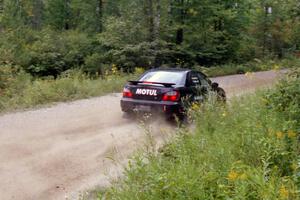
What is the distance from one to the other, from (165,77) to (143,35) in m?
13.2

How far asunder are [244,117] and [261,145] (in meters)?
1.55

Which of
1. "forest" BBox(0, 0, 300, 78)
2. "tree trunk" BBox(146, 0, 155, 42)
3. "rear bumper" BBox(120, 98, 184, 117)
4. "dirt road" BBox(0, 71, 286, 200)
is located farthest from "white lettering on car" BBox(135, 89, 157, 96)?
"tree trunk" BBox(146, 0, 155, 42)

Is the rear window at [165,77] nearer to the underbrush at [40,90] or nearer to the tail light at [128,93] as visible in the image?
the tail light at [128,93]

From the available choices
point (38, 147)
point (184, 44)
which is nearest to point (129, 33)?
point (184, 44)

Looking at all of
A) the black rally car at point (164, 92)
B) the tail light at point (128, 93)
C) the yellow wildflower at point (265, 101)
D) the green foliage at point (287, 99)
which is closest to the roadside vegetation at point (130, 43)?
the tail light at point (128, 93)

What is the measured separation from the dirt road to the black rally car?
18.5 inches

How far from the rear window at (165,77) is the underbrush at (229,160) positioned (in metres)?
2.76

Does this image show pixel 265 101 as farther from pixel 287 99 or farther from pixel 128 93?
pixel 128 93

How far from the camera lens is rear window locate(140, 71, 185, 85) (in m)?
9.51

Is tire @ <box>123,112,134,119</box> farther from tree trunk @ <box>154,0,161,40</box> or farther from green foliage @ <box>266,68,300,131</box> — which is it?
tree trunk @ <box>154,0,161,40</box>

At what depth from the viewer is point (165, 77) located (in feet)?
31.9

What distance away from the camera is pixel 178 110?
8953 millimetres

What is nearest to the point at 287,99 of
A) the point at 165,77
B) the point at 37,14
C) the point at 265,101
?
the point at 265,101

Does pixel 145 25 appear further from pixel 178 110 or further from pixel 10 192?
pixel 10 192
